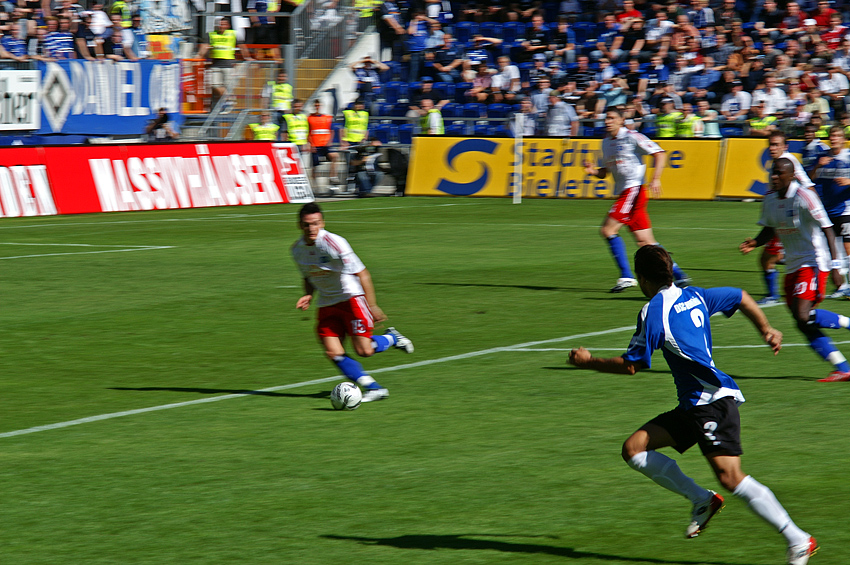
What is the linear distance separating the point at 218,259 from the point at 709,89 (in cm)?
1804

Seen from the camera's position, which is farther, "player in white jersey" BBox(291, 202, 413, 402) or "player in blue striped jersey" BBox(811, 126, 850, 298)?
"player in blue striped jersey" BBox(811, 126, 850, 298)

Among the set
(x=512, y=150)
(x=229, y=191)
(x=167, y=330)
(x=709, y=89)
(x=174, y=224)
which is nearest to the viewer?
(x=167, y=330)

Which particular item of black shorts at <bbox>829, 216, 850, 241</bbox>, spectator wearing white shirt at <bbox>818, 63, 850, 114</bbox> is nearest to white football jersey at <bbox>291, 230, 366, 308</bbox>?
black shorts at <bbox>829, 216, 850, 241</bbox>

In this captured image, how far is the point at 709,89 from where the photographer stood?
105ft

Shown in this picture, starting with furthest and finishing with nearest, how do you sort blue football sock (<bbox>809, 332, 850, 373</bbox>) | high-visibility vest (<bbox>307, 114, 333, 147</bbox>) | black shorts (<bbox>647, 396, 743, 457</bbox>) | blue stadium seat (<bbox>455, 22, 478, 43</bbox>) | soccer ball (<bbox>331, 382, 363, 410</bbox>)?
blue stadium seat (<bbox>455, 22, 478, 43</bbox>) < high-visibility vest (<bbox>307, 114, 333, 147</bbox>) < blue football sock (<bbox>809, 332, 850, 373</bbox>) < soccer ball (<bbox>331, 382, 363, 410</bbox>) < black shorts (<bbox>647, 396, 743, 457</bbox>)

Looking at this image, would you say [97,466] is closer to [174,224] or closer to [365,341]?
[365,341]

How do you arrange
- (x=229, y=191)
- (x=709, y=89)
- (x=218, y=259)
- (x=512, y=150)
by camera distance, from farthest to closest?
(x=709, y=89) < (x=512, y=150) < (x=229, y=191) < (x=218, y=259)

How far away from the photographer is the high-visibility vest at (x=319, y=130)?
32.1m

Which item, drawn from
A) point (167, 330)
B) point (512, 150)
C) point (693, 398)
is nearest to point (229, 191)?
point (512, 150)

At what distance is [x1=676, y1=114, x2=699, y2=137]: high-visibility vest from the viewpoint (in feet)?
98.5

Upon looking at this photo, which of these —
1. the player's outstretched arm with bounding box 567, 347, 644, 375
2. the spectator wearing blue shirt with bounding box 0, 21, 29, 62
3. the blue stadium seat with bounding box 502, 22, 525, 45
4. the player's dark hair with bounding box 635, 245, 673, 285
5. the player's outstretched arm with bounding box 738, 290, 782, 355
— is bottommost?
the blue stadium seat with bounding box 502, 22, 525, 45

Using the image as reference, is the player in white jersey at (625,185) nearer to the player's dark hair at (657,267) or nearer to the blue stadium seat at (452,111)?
the player's dark hair at (657,267)

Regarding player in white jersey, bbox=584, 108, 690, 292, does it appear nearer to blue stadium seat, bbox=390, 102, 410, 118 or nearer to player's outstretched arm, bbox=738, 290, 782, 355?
player's outstretched arm, bbox=738, 290, 782, 355

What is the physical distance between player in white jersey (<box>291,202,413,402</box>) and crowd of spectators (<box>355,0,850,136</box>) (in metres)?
21.9
